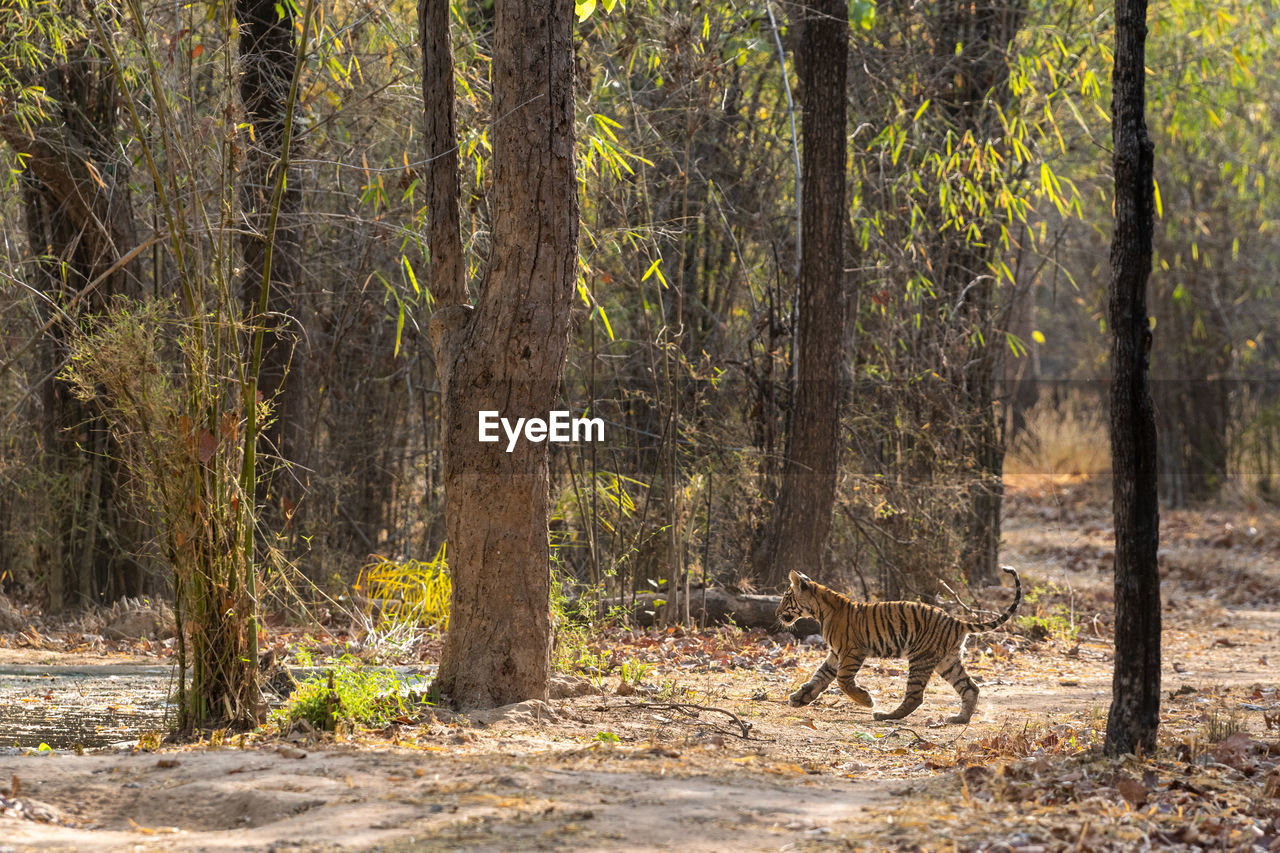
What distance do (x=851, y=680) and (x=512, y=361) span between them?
2765mm

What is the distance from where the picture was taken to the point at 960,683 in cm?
729

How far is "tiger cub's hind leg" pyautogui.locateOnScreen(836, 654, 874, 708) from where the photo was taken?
7.51m

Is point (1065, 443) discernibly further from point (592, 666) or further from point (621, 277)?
point (592, 666)

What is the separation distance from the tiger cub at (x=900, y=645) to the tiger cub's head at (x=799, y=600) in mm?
180

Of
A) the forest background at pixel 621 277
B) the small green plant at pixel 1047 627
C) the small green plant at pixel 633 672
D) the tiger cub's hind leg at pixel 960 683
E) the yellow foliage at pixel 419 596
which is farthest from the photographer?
the small green plant at pixel 1047 627

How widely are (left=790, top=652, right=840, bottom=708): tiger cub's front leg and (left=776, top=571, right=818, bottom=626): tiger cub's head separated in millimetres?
465

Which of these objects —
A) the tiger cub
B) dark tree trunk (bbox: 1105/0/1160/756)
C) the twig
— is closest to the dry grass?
the tiger cub

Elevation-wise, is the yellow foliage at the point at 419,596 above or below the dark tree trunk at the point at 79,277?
below

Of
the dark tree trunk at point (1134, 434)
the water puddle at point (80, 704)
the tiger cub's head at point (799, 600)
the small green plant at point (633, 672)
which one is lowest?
the water puddle at point (80, 704)

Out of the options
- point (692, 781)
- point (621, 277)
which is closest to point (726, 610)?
point (621, 277)

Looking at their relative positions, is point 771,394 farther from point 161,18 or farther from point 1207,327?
point 1207,327

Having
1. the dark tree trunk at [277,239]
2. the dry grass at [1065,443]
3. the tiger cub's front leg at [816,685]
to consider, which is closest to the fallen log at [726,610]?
the tiger cub's front leg at [816,685]

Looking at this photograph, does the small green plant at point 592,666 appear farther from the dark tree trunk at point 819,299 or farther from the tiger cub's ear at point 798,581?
the dark tree trunk at point 819,299

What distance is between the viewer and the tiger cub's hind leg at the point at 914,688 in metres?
7.37
